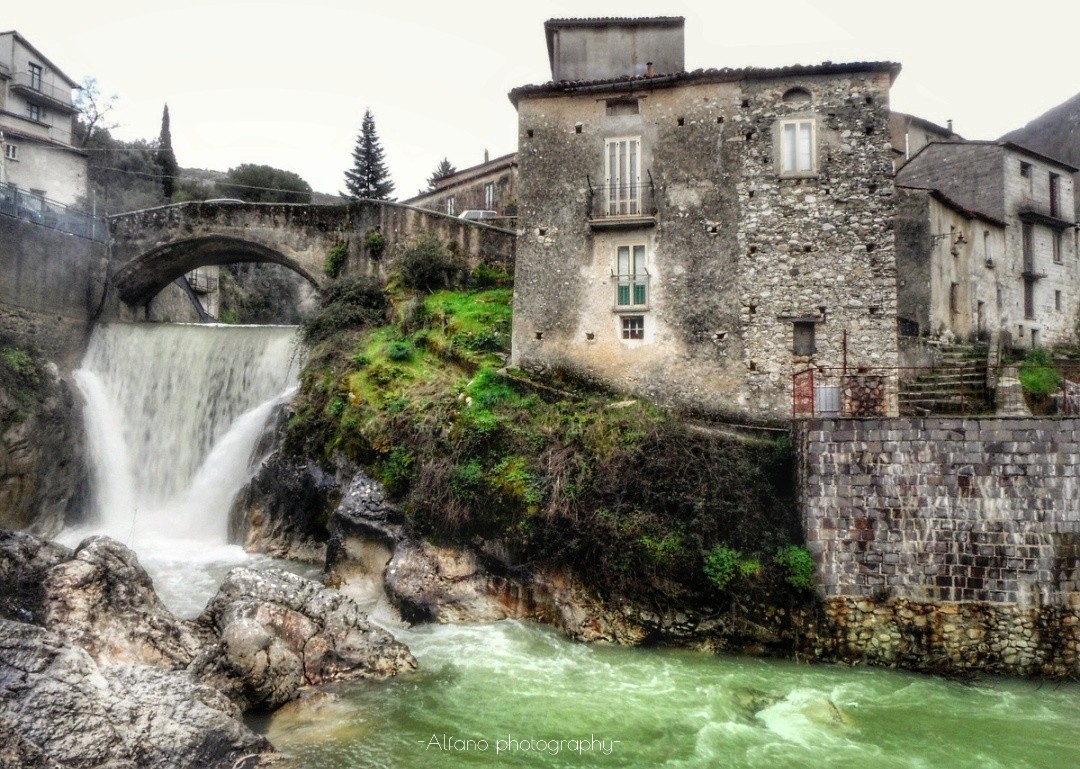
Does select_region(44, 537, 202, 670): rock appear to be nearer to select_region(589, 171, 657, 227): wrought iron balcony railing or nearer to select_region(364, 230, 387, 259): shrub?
select_region(589, 171, 657, 227): wrought iron balcony railing

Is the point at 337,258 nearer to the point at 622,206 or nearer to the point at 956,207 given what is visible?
the point at 622,206

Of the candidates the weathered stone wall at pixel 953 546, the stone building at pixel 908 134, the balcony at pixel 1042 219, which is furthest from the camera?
the stone building at pixel 908 134

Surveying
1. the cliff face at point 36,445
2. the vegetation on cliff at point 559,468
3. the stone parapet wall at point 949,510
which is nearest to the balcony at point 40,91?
the cliff face at point 36,445

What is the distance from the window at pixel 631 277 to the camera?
18.2 metres

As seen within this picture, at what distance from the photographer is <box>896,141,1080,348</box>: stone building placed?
1019 inches

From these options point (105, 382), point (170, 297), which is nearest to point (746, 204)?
point (105, 382)

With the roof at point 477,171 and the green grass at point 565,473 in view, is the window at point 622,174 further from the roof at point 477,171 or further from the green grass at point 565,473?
the roof at point 477,171

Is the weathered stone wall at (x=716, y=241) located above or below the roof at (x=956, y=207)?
below

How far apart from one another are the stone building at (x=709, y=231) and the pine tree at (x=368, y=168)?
32796 millimetres

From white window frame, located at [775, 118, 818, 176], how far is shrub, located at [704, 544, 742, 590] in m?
8.67

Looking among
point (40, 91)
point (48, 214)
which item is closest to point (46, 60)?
point (40, 91)

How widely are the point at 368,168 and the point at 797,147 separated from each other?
37.6m

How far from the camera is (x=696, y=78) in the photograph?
1825cm

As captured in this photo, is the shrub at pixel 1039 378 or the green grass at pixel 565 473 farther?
the shrub at pixel 1039 378
